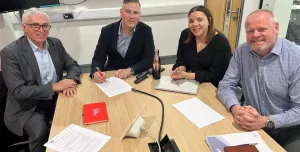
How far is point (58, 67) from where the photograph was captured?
201 centimetres

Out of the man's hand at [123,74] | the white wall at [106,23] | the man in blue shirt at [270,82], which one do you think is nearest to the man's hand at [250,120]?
the man in blue shirt at [270,82]

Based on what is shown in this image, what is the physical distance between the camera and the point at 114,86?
1.80m

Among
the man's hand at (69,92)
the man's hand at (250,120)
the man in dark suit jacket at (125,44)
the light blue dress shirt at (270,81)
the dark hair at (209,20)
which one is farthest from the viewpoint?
the man in dark suit jacket at (125,44)

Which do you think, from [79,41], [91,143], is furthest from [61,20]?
[91,143]

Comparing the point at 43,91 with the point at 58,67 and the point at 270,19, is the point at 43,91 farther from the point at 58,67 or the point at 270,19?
the point at 270,19

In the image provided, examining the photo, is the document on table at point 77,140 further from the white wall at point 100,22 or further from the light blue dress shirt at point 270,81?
the white wall at point 100,22

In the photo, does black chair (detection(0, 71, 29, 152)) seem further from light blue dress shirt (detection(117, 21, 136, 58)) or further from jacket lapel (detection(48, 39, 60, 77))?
light blue dress shirt (detection(117, 21, 136, 58))

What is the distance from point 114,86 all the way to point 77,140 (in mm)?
638

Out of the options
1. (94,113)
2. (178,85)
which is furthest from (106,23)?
(94,113)

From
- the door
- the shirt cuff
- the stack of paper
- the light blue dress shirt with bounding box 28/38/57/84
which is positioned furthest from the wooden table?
the door

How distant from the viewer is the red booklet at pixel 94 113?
1373 mm

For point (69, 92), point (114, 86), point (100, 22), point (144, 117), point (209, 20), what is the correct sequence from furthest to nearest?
point (100, 22) → point (209, 20) → point (114, 86) → point (69, 92) → point (144, 117)

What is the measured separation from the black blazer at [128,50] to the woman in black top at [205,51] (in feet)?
1.37

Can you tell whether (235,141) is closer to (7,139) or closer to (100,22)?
(7,139)
